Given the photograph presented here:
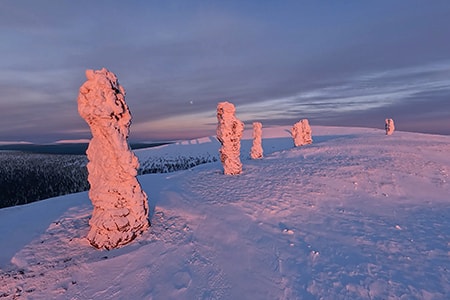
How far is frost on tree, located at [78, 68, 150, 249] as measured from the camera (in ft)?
25.9

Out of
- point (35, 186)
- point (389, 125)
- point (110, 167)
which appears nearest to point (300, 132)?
point (389, 125)

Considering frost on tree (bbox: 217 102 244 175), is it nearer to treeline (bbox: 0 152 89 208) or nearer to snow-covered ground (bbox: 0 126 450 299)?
snow-covered ground (bbox: 0 126 450 299)

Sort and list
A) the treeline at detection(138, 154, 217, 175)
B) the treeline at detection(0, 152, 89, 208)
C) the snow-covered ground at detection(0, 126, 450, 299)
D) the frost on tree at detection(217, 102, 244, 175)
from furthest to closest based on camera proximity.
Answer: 1. the treeline at detection(138, 154, 217, 175)
2. the treeline at detection(0, 152, 89, 208)
3. the frost on tree at detection(217, 102, 244, 175)
4. the snow-covered ground at detection(0, 126, 450, 299)

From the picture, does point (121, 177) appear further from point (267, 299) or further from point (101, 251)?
point (267, 299)

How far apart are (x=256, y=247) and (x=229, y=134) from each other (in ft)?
34.9

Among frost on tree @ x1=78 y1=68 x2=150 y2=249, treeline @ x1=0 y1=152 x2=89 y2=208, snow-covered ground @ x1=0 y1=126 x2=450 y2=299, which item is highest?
frost on tree @ x1=78 y1=68 x2=150 y2=249

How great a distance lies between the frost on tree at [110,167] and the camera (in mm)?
7895

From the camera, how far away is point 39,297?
582 centimetres

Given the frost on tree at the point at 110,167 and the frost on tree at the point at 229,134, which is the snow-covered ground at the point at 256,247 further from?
the frost on tree at the point at 229,134

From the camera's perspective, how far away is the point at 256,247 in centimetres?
754

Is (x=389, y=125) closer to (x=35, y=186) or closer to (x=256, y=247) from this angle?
(x=256, y=247)

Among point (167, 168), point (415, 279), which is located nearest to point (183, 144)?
point (167, 168)

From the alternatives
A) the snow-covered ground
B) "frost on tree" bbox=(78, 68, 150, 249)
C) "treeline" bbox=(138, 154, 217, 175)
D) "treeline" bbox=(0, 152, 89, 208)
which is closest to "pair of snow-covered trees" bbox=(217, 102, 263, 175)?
the snow-covered ground

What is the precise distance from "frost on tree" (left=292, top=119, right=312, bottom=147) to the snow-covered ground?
67.7 ft
